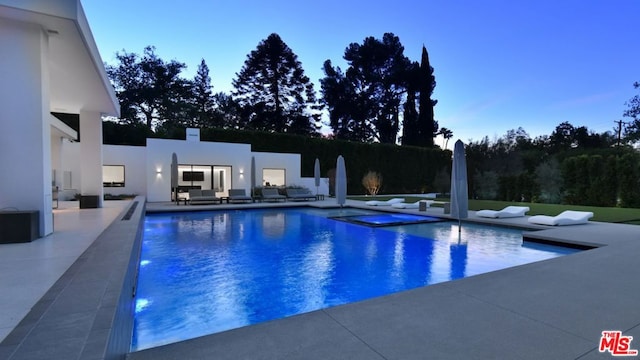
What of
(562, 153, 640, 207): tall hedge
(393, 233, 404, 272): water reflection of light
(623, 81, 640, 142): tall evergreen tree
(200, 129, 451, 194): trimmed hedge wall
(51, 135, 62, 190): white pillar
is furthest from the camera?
(200, 129, 451, 194): trimmed hedge wall

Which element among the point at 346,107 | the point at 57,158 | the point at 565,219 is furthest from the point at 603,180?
the point at 57,158

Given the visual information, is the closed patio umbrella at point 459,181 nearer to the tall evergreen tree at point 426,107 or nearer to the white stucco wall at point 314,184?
the white stucco wall at point 314,184

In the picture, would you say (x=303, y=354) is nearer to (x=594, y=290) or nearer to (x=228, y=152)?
(x=594, y=290)

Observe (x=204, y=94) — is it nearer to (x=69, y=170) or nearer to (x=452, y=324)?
(x=69, y=170)

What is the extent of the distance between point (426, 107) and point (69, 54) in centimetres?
3158

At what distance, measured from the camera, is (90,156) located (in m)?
11.7

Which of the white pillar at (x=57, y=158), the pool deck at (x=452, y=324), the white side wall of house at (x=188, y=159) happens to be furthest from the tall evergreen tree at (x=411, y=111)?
the pool deck at (x=452, y=324)

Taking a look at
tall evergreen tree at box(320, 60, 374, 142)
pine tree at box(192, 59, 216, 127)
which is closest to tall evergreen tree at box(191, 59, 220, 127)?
pine tree at box(192, 59, 216, 127)

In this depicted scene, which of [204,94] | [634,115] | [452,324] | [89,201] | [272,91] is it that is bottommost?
[452,324]

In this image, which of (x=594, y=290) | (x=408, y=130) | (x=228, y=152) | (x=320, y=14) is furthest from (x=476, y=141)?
(x=594, y=290)

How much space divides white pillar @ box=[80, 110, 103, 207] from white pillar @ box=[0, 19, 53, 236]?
6.23 meters

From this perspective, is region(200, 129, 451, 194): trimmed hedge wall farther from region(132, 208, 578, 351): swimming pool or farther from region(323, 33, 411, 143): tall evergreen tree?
region(132, 208, 578, 351): swimming pool

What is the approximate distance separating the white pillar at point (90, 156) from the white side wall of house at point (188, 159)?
4.80 m

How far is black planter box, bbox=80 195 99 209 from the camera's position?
11.3 meters
